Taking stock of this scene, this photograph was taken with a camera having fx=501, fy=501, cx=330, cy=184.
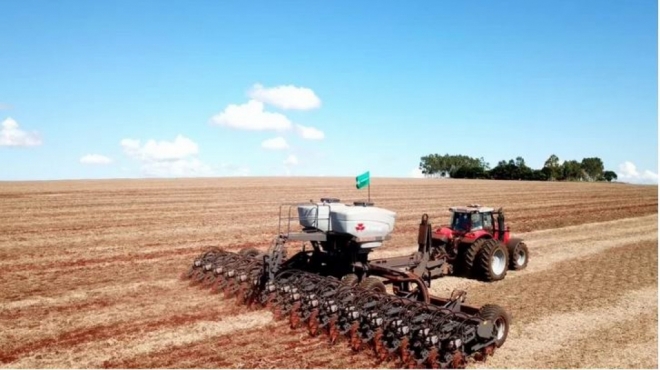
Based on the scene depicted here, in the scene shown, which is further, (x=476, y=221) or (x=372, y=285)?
(x=476, y=221)

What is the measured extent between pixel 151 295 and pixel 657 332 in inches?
449

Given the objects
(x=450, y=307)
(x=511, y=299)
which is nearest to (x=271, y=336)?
(x=450, y=307)

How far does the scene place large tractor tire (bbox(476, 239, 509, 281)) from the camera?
14070 mm

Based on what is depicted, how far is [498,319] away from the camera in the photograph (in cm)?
932

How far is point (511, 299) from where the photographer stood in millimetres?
12492

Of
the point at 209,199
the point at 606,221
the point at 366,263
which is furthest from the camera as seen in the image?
the point at 209,199

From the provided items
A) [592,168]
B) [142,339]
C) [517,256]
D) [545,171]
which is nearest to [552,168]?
[545,171]

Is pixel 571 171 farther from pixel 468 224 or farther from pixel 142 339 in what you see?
pixel 142 339

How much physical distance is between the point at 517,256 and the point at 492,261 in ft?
7.29

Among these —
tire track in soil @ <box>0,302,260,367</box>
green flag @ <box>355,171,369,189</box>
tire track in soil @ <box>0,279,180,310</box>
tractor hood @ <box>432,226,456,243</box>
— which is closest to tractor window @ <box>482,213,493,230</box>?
tractor hood @ <box>432,226,456,243</box>

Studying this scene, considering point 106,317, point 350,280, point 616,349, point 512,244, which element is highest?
point 512,244

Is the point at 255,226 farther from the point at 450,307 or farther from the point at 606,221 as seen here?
the point at 606,221

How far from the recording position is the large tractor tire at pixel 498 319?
354 inches

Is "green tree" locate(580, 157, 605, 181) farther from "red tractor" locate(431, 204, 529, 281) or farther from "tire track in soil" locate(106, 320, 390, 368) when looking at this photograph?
"tire track in soil" locate(106, 320, 390, 368)
